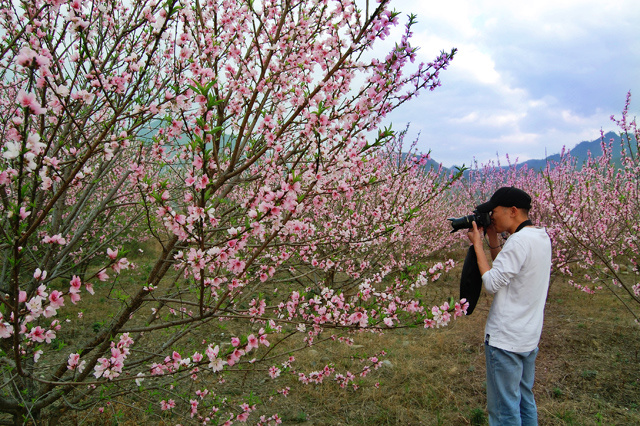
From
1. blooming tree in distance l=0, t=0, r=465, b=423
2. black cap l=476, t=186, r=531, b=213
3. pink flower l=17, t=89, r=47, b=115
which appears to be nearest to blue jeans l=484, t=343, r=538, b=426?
blooming tree in distance l=0, t=0, r=465, b=423

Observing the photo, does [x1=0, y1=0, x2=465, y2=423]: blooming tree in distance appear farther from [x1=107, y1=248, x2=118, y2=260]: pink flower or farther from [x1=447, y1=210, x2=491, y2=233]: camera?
[x1=447, y1=210, x2=491, y2=233]: camera

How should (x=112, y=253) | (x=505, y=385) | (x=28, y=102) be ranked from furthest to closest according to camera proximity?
(x=505, y=385) < (x=112, y=253) < (x=28, y=102)

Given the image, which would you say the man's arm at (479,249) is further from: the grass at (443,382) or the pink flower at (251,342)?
the grass at (443,382)

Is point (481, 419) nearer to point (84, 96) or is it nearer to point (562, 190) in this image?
point (84, 96)

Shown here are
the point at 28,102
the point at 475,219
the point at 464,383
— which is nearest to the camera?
the point at 28,102

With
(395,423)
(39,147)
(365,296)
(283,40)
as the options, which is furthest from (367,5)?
(395,423)

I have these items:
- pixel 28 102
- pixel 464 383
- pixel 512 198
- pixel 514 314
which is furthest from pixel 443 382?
pixel 28 102

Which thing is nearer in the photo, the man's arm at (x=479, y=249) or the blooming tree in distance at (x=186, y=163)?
the blooming tree in distance at (x=186, y=163)

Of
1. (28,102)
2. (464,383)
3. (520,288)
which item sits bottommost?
(464,383)

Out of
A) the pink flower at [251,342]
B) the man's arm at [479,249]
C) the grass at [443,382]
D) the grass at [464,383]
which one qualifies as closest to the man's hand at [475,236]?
the man's arm at [479,249]

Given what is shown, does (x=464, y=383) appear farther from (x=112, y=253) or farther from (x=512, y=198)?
(x=112, y=253)

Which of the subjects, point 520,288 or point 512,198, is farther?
point 512,198

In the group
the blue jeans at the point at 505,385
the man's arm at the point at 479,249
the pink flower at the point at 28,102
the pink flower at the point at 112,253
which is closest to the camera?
the pink flower at the point at 28,102

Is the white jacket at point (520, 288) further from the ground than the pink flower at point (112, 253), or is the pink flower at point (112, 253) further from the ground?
the pink flower at point (112, 253)
